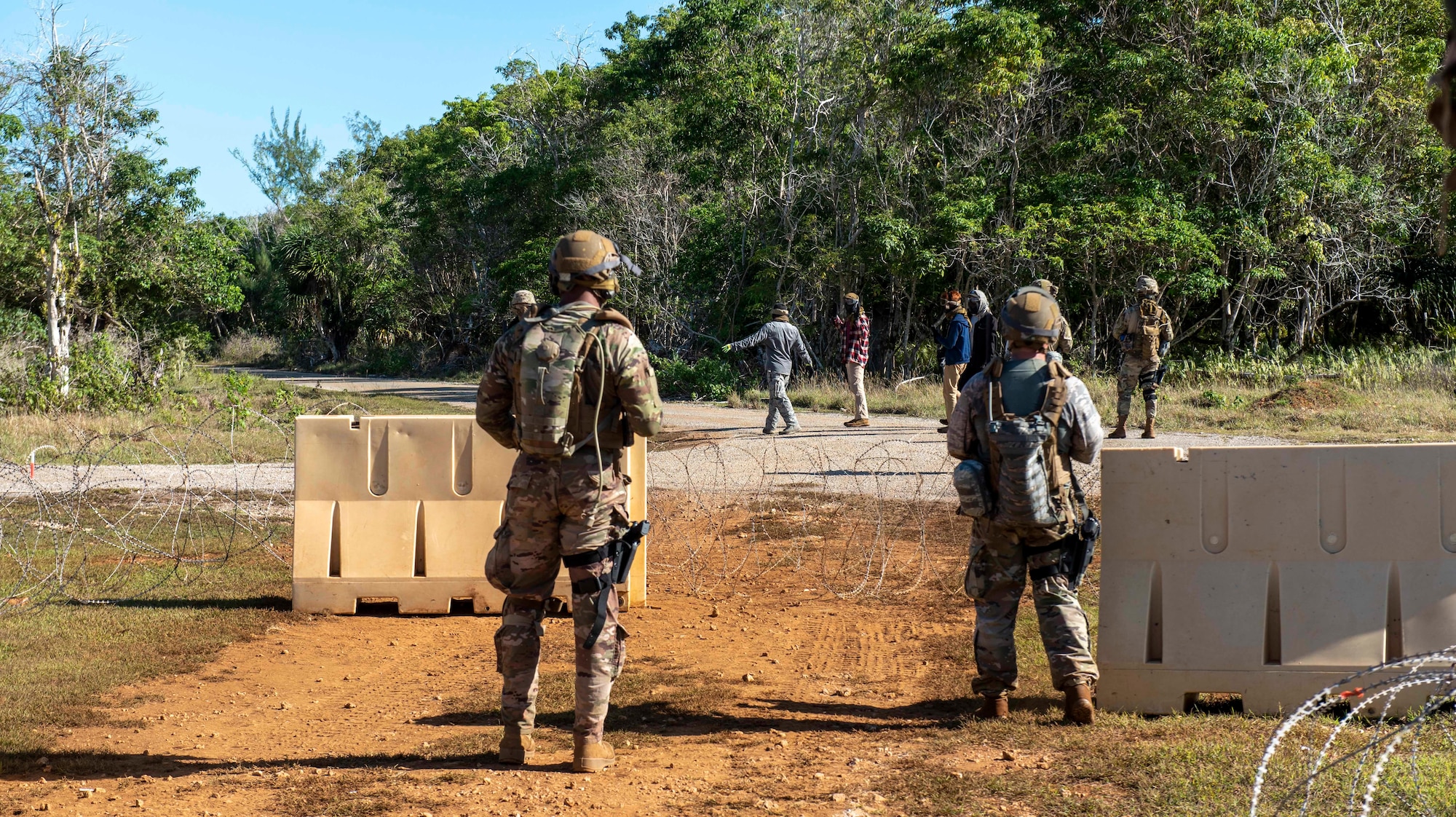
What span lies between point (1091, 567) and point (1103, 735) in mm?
3621

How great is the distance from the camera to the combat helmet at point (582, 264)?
187 inches

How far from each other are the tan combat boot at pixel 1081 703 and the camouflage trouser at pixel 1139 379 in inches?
385

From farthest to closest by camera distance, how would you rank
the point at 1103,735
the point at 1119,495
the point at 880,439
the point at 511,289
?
the point at 511,289 → the point at 880,439 → the point at 1119,495 → the point at 1103,735

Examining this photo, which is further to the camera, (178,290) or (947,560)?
(178,290)

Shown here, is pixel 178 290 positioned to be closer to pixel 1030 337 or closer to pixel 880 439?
pixel 880 439

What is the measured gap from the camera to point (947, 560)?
29.2 feet

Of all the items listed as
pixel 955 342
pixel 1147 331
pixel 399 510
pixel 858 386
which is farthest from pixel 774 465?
pixel 399 510

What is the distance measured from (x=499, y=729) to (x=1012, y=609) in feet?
7.51

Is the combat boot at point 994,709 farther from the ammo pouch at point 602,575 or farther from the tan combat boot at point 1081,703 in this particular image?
the ammo pouch at point 602,575

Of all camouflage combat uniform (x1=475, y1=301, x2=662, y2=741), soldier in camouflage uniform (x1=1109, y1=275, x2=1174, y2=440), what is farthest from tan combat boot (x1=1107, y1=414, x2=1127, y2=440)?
camouflage combat uniform (x1=475, y1=301, x2=662, y2=741)

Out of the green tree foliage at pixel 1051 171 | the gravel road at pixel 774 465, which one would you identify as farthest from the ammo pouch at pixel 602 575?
the green tree foliage at pixel 1051 171

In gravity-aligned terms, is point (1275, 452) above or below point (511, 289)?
below

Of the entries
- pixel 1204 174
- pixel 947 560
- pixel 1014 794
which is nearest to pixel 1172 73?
pixel 1204 174

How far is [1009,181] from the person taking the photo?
→ 79.8ft
